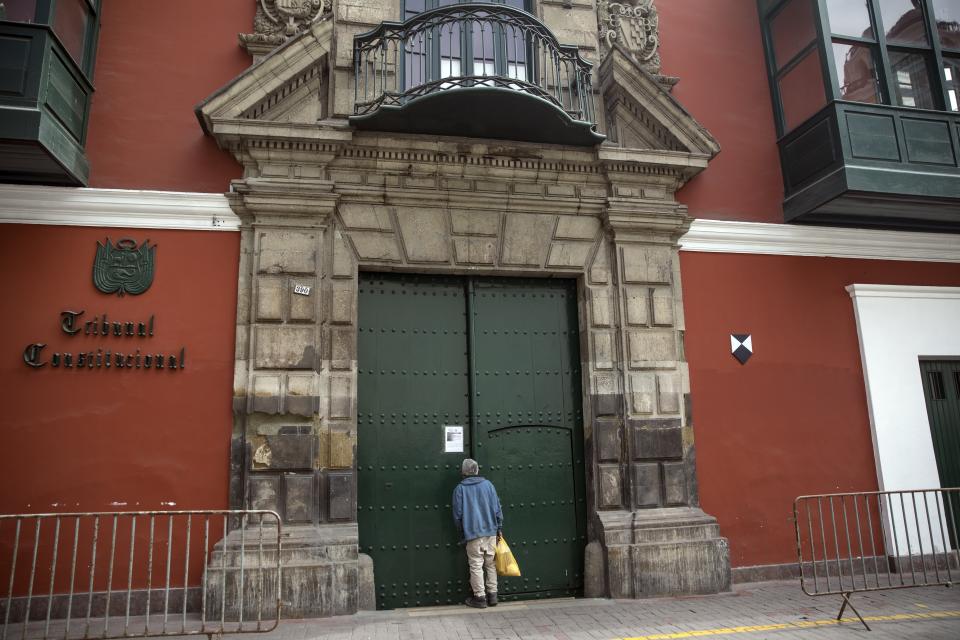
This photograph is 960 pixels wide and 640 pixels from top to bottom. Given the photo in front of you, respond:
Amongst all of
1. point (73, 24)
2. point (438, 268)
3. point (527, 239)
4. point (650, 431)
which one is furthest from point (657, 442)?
point (73, 24)

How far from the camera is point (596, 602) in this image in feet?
20.9

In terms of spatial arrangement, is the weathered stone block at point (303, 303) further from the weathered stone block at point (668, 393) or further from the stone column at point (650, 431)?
the weathered stone block at point (668, 393)

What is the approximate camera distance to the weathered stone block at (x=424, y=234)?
693 centimetres

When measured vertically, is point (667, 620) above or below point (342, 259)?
below

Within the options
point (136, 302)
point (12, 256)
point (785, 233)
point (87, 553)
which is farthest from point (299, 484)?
point (785, 233)

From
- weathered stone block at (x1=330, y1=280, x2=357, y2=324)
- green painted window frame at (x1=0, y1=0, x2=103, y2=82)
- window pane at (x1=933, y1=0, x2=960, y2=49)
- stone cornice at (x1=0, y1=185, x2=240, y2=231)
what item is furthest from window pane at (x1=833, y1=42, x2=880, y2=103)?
green painted window frame at (x1=0, y1=0, x2=103, y2=82)

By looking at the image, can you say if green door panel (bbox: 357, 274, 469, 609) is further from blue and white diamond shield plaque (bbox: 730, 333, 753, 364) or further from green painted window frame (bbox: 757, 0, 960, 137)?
green painted window frame (bbox: 757, 0, 960, 137)

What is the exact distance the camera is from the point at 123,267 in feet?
20.9

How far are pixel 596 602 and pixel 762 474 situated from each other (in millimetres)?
2464

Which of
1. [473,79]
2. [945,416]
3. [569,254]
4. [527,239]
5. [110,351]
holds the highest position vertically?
[473,79]

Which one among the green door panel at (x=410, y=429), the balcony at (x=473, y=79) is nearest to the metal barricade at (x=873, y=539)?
the green door panel at (x=410, y=429)

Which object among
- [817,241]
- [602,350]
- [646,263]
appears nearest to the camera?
[602,350]

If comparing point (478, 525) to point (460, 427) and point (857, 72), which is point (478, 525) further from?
point (857, 72)

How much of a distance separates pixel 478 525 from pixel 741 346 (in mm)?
3722
